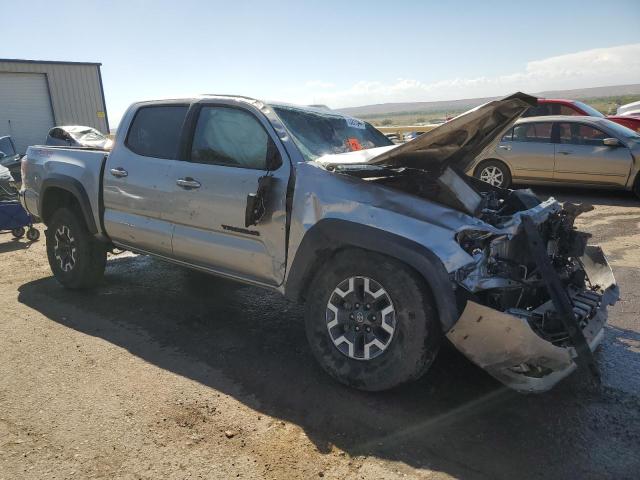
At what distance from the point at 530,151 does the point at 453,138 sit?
7.82m

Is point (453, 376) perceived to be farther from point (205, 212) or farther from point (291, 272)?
point (205, 212)

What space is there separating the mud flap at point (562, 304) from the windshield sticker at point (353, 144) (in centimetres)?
169

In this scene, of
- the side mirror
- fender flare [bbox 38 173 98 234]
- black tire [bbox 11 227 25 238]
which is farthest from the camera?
black tire [bbox 11 227 25 238]

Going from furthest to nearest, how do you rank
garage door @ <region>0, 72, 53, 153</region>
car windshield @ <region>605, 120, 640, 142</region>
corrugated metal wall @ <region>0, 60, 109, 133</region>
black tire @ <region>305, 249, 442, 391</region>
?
1. corrugated metal wall @ <region>0, 60, 109, 133</region>
2. garage door @ <region>0, 72, 53, 153</region>
3. car windshield @ <region>605, 120, 640, 142</region>
4. black tire @ <region>305, 249, 442, 391</region>

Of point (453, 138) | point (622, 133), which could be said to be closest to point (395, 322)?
point (453, 138)

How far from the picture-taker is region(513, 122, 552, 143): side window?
1038cm

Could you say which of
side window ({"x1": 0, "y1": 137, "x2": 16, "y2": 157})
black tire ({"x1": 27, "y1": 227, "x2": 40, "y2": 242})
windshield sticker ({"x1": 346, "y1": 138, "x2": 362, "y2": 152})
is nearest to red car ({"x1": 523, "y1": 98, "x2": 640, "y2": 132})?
windshield sticker ({"x1": 346, "y1": 138, "x2": 362, "y2": 152})

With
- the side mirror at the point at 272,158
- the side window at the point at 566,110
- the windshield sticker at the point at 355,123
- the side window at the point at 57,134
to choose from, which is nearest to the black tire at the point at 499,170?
the side window at the point at 566,110

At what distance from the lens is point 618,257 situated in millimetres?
6309

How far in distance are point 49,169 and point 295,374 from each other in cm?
362

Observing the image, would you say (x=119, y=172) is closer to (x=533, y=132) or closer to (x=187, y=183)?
(x=187, y=183)

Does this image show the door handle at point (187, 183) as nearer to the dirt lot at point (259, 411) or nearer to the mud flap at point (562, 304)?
the dirt lot at point (259, 411)

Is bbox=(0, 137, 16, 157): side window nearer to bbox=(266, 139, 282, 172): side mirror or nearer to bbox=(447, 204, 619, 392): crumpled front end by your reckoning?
bbox=(266, 139, 282, 172): side mirror

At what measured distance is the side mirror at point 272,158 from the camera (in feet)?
12.1
